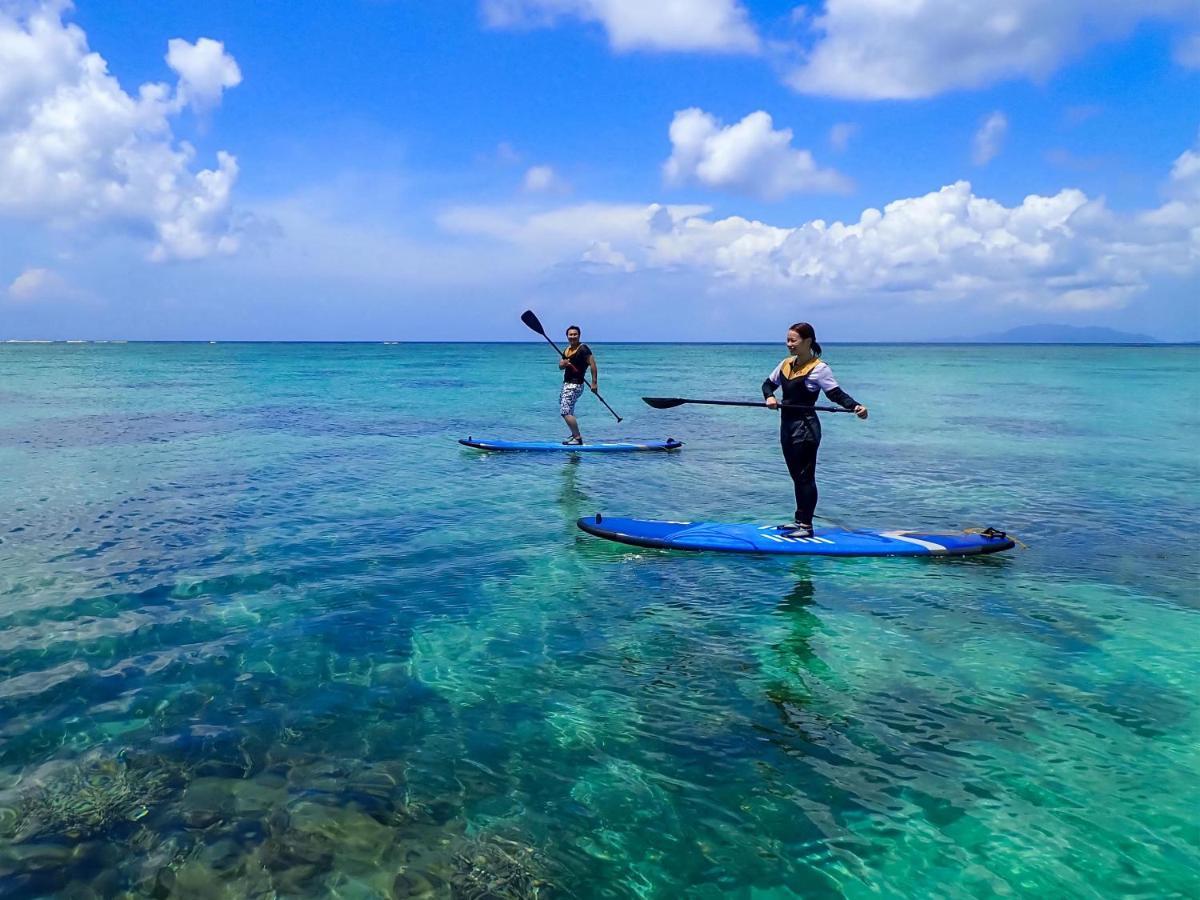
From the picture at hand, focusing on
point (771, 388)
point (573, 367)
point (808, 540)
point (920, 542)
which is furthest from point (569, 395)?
point (920, 542)

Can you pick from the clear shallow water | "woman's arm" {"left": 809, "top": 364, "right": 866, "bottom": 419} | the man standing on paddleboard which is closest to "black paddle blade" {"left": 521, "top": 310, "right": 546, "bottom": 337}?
the man standing on paddleboard

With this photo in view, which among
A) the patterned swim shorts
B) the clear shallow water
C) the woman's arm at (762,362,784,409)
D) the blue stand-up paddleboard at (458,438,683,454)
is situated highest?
the woman's arm at (762,362,784,409)

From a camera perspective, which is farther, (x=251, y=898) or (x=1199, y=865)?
(x=1199, y=865)

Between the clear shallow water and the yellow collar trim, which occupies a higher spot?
the yellow collar trim

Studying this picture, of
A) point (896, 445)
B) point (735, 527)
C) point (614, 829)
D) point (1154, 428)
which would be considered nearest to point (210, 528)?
point (735, 527)

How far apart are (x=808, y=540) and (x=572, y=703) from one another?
5.48 meters

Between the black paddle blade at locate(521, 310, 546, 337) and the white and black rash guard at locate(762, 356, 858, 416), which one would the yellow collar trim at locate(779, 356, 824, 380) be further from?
the black paddle blade at locate(521, 310, 546, 337)

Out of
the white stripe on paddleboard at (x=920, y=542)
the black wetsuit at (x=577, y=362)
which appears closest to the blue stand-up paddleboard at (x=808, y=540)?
the white stripe on paddleboard at (x=920, y=542)

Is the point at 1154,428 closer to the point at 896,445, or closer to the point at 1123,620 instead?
the point at 896,445

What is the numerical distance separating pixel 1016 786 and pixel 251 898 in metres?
5.11

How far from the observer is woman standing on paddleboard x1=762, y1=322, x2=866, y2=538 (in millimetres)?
10008

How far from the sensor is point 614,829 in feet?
16.1

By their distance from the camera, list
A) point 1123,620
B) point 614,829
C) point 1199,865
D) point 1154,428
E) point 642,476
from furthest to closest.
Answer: point 1154,428 → point 642,476 → point 1123,620 → point 614,829 → point 1199,865

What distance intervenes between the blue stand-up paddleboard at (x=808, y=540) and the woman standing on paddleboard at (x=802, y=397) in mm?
394
